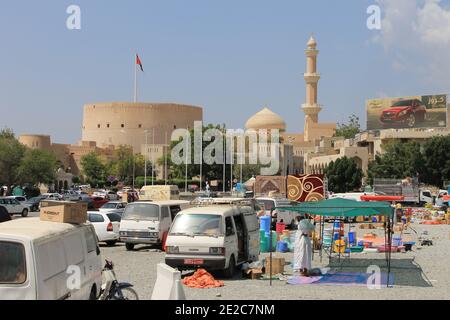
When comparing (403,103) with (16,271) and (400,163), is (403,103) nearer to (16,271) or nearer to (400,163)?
(400,163)

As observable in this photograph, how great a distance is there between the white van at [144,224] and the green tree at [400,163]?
5167 cm

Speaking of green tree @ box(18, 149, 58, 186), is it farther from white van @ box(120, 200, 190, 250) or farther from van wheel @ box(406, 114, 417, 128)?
van wheel @ box(406, 114, 417, 128)

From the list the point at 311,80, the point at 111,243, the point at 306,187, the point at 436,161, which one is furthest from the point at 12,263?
the point at 311,80

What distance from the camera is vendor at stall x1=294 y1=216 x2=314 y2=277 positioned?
566 inches

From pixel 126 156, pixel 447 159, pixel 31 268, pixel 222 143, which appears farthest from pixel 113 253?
pixel 126 156

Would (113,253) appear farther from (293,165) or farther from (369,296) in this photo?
(293,165)

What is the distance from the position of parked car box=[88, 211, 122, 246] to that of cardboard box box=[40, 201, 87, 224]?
12250 mm

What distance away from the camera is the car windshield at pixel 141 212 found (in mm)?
20008

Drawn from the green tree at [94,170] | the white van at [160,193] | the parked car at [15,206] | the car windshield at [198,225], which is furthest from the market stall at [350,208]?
the green tree at [94,170]

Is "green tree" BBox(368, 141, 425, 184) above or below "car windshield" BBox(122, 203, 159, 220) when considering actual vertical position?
above

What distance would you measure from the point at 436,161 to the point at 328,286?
5727 cm

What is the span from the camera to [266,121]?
417ft

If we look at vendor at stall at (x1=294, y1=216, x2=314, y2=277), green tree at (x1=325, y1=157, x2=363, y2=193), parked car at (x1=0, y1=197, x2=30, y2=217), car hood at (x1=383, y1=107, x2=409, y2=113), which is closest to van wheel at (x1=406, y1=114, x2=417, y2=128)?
car hood at (x1=383, y1=107, x2=409, y2=113)

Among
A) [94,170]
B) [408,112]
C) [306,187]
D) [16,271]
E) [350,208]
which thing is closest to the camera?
[16,271]
